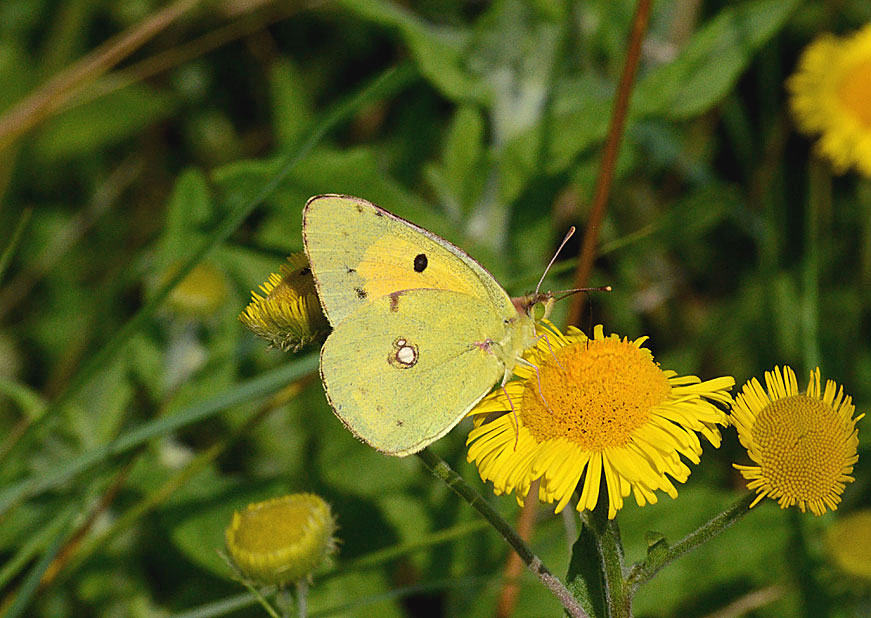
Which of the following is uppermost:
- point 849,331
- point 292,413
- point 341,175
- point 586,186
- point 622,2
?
point 622,2

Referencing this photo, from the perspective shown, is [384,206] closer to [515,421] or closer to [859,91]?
[515,421]

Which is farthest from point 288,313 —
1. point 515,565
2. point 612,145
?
point 612,145

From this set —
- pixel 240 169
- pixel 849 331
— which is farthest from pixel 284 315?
pixel 849 331

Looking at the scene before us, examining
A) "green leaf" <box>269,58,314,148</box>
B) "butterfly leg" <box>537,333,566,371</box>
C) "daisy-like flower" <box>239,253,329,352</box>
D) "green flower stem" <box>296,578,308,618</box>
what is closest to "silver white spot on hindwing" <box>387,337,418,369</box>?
"daisy-like flower" <box>239,253,329,352</box>

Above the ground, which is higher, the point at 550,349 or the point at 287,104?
the point at 287,104

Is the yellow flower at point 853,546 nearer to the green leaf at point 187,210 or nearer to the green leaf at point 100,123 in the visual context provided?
the green leaf at point 187,210

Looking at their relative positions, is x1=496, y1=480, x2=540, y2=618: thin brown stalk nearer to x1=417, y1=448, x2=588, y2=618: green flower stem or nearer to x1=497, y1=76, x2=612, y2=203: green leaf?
x1=417, y1=448, x2=588, y2=618: green flower stem

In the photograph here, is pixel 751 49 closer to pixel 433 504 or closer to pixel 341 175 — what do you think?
pixel 341 175
